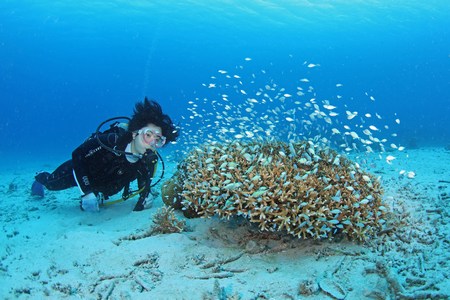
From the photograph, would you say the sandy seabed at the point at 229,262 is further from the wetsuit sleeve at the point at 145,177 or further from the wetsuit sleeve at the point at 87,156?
the wetsuit sleeve at the point at 87,156

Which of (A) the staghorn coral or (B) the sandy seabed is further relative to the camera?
(A) the staghorn coral

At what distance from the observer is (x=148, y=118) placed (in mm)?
6926

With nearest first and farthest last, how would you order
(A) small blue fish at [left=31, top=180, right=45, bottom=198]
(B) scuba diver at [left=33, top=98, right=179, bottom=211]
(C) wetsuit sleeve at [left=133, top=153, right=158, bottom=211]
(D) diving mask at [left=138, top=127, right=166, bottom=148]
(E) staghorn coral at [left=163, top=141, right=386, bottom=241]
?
(E) staghorn coral at [left=163, top=141, right=386, bottom=241] < (D) diving mask at [left=138, top=127, right=166, bottom=148] < (B) scuba diver at [left=33, top=98, right=179, bottom=211] < (C) wetsuit sleeve at [left=133, top=153, right=158, bottom=211] < (A) small blue fish at [left=31, top=180, right=45, bottom=198]

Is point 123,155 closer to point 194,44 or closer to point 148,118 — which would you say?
point 148,118

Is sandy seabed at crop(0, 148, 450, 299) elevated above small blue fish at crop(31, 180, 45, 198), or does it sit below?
above

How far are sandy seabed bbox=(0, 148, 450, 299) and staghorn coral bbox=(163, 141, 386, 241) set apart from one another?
387mm

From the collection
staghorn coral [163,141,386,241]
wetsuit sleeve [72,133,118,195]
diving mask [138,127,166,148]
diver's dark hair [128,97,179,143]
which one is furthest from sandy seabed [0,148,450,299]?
diver's dark hair [128,97,179,143]

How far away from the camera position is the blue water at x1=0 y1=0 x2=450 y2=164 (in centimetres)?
3919

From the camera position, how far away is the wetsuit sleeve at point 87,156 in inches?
274

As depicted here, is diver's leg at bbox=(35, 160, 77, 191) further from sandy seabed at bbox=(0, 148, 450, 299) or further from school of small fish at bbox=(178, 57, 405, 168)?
school of small fish at bbox=(178, 57, 405, 168)

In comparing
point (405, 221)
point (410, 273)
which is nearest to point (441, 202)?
point (405, 221)

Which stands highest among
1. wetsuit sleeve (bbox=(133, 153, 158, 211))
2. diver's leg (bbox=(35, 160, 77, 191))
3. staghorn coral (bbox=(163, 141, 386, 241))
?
staghorn coral (bbox=(163, 141, 386, 241))

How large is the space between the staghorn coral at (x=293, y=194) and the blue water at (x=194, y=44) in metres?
4.01

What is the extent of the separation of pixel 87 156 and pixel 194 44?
173 feet
